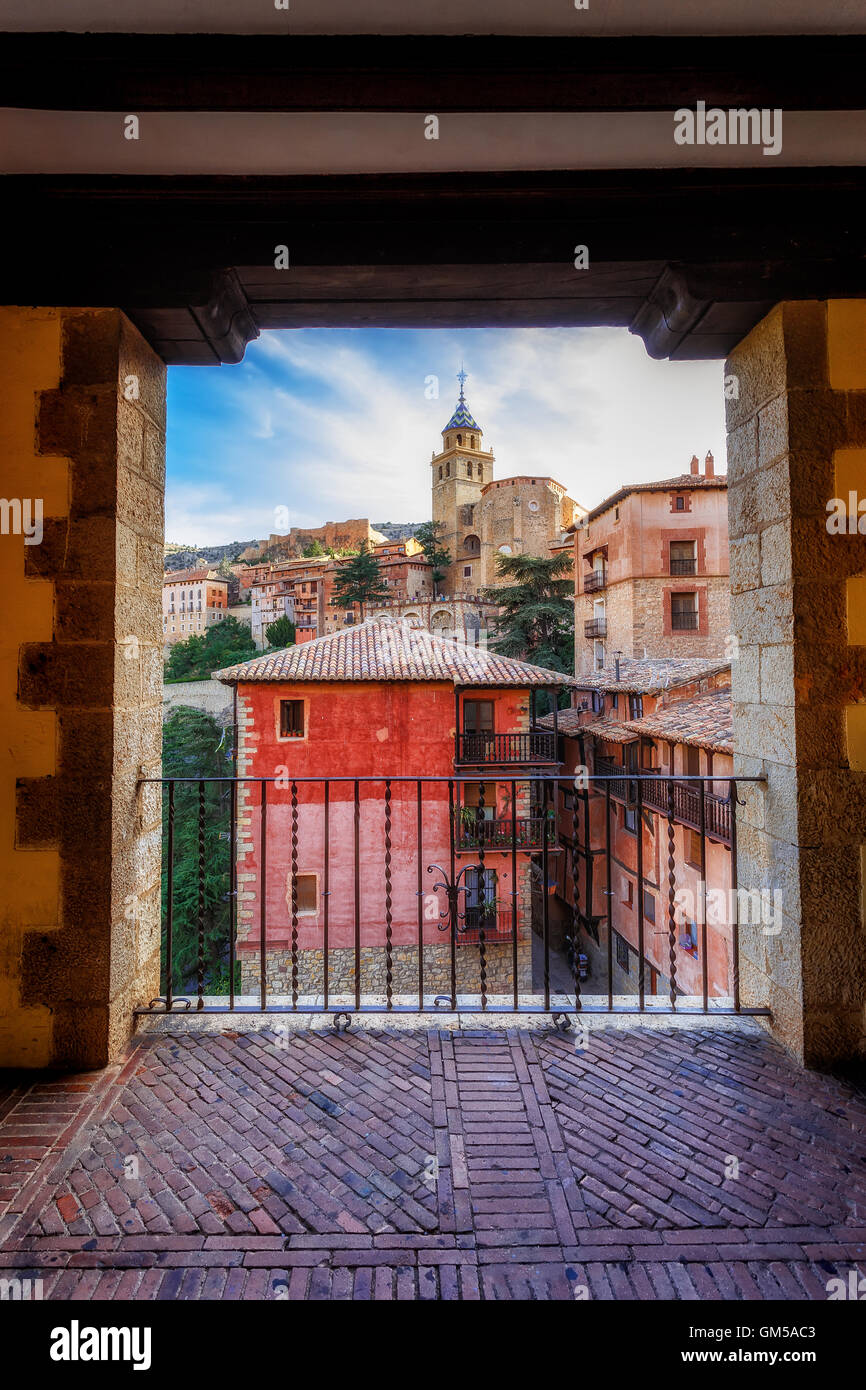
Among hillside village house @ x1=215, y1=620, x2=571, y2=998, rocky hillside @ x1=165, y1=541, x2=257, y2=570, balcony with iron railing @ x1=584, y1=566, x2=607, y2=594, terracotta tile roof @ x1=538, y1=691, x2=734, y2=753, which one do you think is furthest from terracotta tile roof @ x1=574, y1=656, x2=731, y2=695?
rocky hillside @ x1=165, y1=541, x2=257, y2=570

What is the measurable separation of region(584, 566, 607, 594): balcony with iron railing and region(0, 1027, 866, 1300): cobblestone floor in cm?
1700

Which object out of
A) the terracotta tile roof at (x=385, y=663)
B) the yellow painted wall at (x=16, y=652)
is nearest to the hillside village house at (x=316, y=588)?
the terracotta tile roof at (x=385, y=663)

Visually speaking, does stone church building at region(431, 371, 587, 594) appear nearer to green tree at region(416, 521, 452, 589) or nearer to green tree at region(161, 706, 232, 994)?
green tree at region(416, 521, 452, 589)

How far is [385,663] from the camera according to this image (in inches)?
394

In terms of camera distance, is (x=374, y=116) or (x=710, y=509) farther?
(x=710, y=509)

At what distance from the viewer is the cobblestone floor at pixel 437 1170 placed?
1.16 meters

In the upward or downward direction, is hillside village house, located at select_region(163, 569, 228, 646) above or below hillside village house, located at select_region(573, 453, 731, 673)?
above

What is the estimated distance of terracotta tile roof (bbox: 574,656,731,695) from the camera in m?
10.4

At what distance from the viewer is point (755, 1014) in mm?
1996

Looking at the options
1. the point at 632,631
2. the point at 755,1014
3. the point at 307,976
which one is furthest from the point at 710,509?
the point at 755,1014

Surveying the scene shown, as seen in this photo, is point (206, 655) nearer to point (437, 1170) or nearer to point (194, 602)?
point (194, 602)

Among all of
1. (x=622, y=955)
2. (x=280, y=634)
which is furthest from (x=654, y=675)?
(x=280, y=634)

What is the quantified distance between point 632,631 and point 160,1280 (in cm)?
1662
